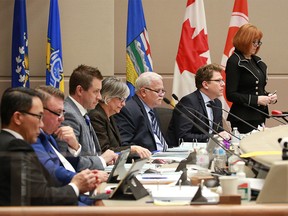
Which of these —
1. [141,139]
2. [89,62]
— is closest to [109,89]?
[141,139]

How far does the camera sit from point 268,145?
309cm

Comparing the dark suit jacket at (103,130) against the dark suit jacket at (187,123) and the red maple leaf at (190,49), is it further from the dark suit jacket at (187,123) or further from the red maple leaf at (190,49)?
the red maple leaf at (190,49)

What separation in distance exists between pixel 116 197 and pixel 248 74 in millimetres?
3919

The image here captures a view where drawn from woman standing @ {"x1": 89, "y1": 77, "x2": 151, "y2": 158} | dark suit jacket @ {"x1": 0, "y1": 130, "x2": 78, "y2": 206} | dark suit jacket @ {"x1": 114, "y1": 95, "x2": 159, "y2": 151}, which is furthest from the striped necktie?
dark suit jacket @ {"x1": 0, "y1": 130, "x2": 78, "y2": 206}

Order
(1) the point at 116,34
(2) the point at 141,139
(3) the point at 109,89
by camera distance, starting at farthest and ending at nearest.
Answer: (1) the point at 116,34 < (2) the point at 141,139 < (3) the point at 109,89

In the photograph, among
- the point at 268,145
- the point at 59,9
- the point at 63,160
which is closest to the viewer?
the point at 268,145

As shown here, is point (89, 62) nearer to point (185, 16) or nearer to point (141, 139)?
point (185, 16)

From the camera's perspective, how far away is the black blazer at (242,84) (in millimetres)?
6284

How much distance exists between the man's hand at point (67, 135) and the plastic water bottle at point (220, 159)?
0.82 meters

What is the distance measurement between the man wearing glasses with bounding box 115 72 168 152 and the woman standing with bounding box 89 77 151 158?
356mm

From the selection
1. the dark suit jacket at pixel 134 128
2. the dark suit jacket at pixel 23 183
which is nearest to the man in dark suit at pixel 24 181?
the dark suit jacket at pixel 23 183

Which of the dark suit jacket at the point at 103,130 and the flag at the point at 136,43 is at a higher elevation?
the flag at the point at 136,43

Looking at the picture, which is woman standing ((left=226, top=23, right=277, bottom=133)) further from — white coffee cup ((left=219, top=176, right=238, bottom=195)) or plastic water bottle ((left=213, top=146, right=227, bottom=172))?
white coffee cup ((left=219, top=176, right=238, bottom=195))

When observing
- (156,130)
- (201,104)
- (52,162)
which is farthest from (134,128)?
(52,162)
